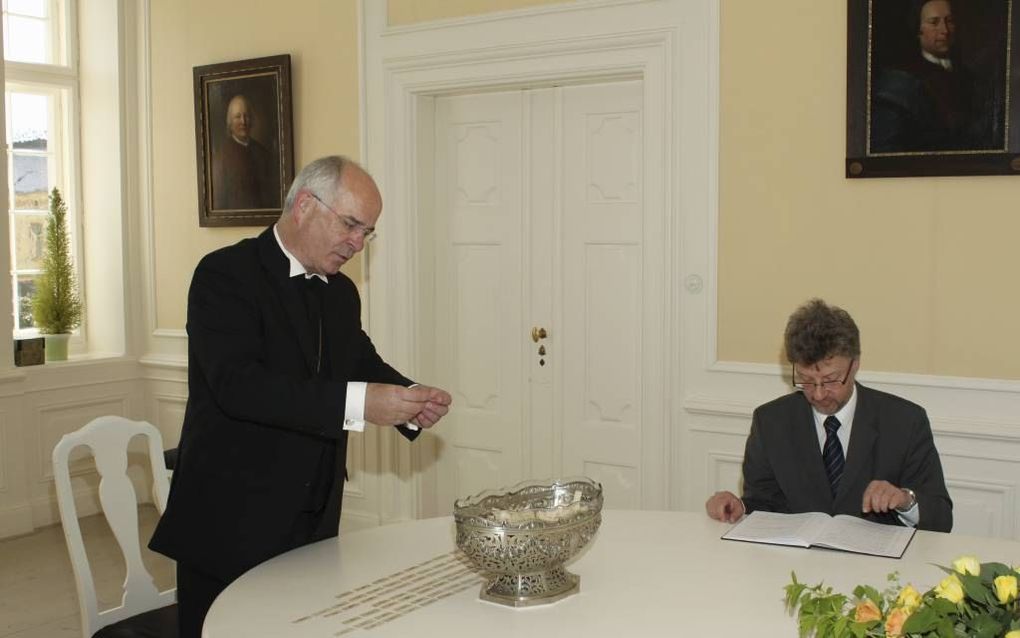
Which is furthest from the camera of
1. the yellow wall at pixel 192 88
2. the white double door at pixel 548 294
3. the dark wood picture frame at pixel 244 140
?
the dark wood picture frame at pixel 244 140

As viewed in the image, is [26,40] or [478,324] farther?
[26,40]

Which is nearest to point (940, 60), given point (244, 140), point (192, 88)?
point (244, 140)

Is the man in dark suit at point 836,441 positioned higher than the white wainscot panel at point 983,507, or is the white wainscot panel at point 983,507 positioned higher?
the man in dark suit at point 836,441

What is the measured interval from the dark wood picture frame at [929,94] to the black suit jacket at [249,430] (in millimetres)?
2368

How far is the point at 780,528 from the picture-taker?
2500 mm

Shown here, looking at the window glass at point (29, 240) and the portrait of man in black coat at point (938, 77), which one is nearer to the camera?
the portrait of man in black coat at point (938, 77)

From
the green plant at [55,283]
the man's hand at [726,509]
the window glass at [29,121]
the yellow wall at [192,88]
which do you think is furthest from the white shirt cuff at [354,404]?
the window glass at [29,121]

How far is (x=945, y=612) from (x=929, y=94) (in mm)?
2921

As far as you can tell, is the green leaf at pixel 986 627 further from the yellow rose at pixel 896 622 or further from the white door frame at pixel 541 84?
the white door frame at pixel 541 84

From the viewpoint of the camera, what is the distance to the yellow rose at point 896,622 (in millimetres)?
1295

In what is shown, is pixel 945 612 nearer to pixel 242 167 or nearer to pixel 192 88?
pixel 242 167

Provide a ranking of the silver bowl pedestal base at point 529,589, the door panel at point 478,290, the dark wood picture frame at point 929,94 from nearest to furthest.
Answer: the silver bowl pedestal base at point 529,589 < the dark wood picture frame at point 929,94 < the door panel at point 478,290

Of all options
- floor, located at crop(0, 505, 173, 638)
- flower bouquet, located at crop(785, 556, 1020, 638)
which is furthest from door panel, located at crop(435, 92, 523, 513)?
flower bouquet, located at crop(785, 556, 1020, 638)

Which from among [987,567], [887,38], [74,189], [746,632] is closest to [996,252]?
[887,38]
